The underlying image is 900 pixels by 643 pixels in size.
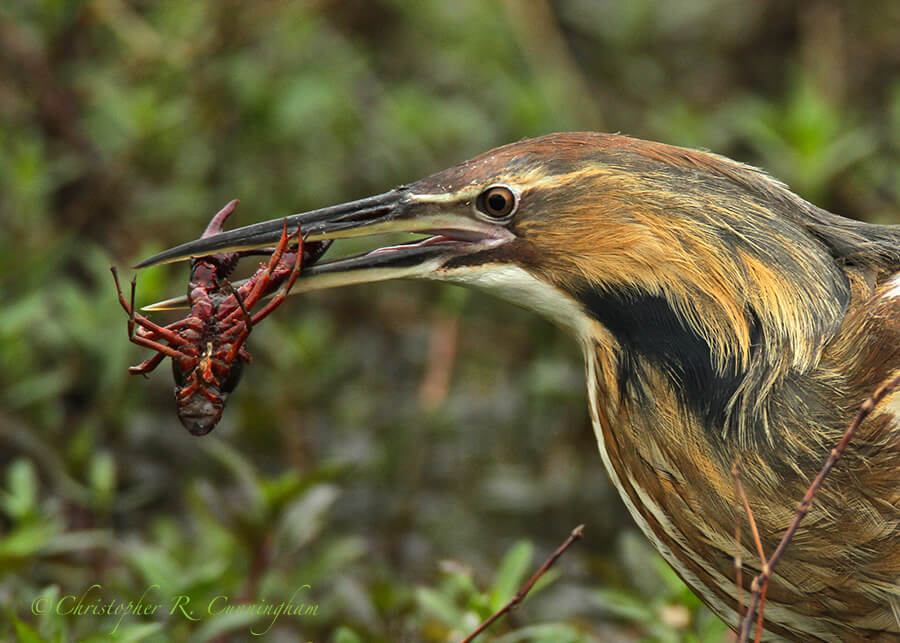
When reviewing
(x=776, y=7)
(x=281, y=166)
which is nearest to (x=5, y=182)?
(x=281, y=166)

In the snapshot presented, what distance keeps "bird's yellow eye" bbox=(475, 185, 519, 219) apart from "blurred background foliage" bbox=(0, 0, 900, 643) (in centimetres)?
75

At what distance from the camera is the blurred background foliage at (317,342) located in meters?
2.89

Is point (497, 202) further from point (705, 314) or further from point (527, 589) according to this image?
point (527, 589)

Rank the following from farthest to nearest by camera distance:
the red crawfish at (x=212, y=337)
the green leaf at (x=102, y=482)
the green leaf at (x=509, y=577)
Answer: the green leaf at (x=102, y=482), the green leaf at (x=509, y=577), the red crawfish at (x=212, y=337)

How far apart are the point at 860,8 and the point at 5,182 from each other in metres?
3.96

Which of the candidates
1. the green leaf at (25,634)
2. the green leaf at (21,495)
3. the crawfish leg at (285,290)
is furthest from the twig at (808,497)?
the green leaf at (21,495)

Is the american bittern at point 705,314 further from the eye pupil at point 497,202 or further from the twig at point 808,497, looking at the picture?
the twig at point 808,497

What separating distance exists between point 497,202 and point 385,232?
0.22 metres

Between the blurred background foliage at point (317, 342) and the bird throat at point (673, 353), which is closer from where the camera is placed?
the bird throat at point (673, 353)

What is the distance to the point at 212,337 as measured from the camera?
7.38ft

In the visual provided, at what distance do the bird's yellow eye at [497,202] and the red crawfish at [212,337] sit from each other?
1.03ft

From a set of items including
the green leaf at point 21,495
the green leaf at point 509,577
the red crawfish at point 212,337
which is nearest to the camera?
the red crawfish at point 212,337

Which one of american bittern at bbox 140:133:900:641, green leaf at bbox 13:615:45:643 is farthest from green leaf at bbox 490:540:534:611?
green leaf at bbox 13:615:45:643

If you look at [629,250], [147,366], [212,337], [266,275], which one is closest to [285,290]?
[266,275]
